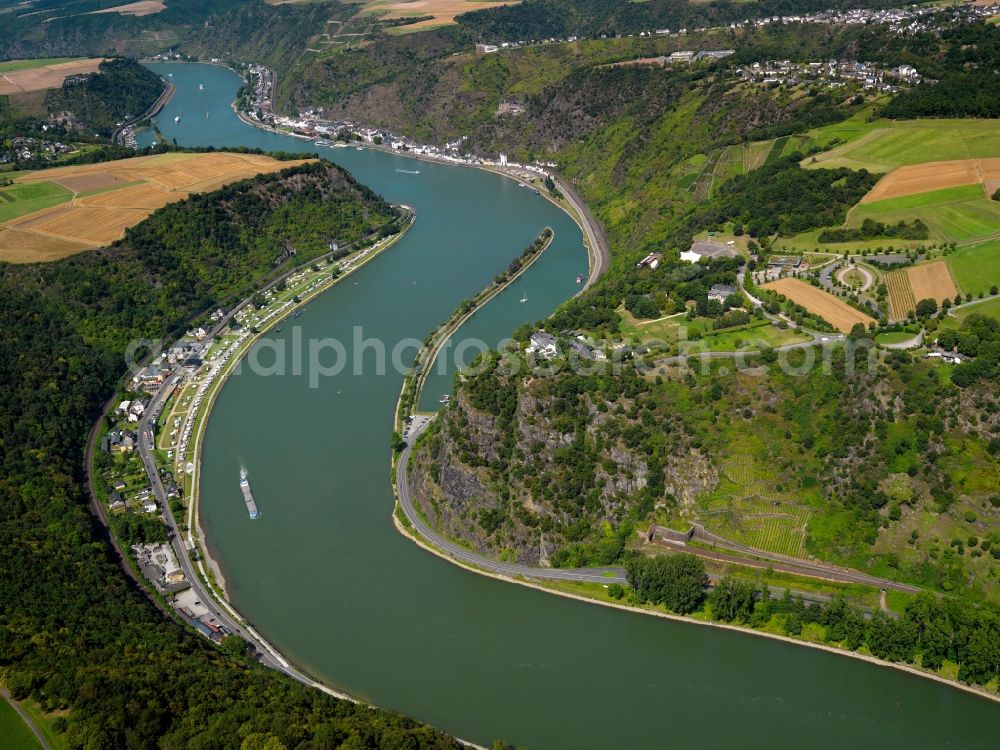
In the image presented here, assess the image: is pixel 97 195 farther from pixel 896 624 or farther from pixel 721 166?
pixel 896 624

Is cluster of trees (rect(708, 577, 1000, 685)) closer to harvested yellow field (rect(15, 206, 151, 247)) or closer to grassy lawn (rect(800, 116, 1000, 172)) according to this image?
grassy lawn (rect(800, 116, 1000, 172))

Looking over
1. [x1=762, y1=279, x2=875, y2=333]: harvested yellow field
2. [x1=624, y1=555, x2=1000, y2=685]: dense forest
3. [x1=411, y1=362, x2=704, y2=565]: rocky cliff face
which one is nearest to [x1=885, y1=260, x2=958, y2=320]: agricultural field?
[x1=762, y1=279, x2=875, y2=333]: harvested yellow field

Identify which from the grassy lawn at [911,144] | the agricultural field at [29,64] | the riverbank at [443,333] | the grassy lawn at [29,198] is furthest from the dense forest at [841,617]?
the agricultural field at [29,64]

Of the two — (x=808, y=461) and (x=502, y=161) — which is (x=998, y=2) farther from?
(x=808, y=461)

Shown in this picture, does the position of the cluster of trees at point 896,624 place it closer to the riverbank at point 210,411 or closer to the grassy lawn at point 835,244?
the riverbank at point 210,411

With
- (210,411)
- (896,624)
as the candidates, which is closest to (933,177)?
(896,624)

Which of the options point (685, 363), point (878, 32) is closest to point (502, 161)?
point (878, 32)
